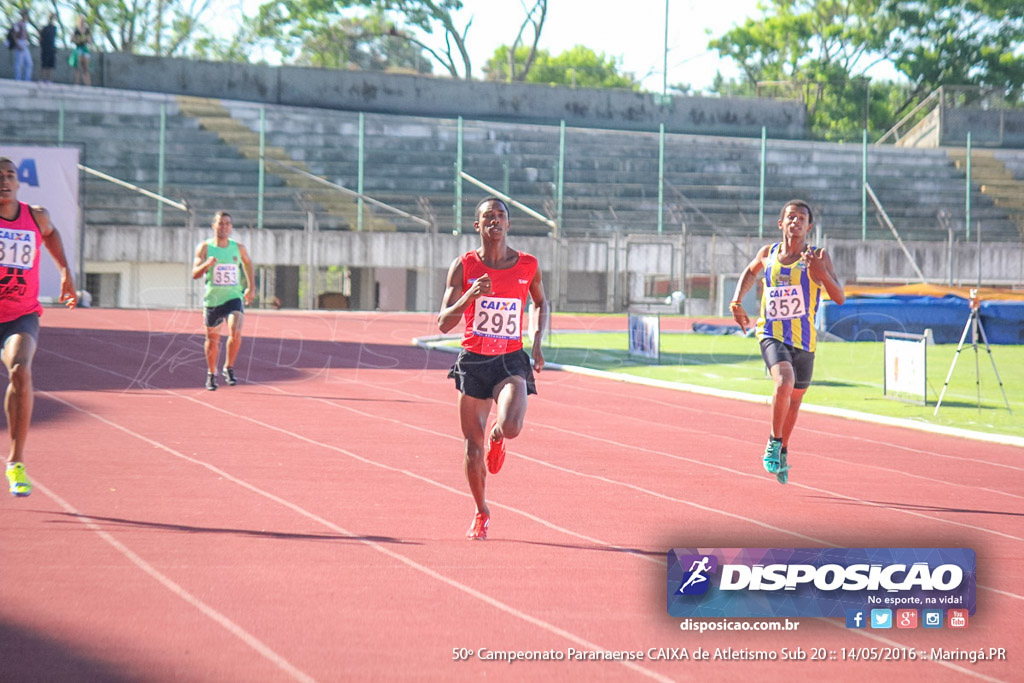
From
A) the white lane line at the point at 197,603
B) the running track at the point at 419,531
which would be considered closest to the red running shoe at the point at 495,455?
the running track at the point at 419,531

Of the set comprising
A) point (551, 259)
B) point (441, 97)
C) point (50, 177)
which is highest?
point (441, 97)

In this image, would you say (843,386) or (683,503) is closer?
(683,503)

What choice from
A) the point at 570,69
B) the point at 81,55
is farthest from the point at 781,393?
the point at 570,69

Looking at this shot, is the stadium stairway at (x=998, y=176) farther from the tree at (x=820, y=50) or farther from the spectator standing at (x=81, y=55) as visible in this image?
the spectator standing at (x=81, y=55)

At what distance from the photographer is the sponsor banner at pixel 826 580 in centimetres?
489

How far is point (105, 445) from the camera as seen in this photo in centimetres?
1068

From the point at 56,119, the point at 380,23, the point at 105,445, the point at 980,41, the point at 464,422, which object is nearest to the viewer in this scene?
the point at 464,422

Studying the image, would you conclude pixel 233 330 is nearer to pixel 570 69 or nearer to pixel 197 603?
pixel 197 603

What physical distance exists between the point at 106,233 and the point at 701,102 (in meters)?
28.2

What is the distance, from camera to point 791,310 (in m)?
9.75

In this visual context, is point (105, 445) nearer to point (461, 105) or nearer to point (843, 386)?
point (843, 386)

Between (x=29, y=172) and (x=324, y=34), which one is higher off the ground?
(x=324, y=34)

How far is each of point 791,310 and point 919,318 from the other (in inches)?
760

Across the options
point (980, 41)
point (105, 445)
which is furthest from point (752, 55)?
point (105, 445)
